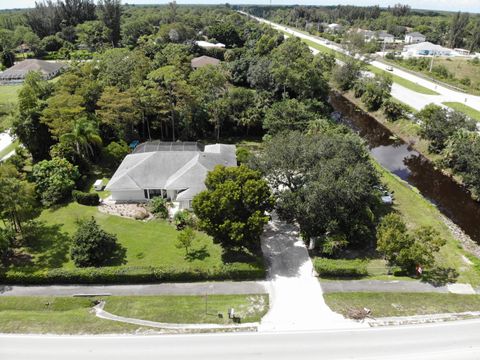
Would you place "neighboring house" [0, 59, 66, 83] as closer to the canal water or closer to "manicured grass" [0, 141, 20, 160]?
"manicured grass" [0, 141, 20, 160]

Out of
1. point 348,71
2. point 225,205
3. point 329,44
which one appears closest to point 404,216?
point 225,205

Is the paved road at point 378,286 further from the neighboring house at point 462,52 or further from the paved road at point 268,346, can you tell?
the neighboring house at point 462,52

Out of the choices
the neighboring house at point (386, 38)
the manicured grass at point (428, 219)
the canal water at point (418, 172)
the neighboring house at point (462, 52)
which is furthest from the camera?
the neighboring house at point (386, 38)

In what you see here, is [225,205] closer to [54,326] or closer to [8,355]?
[54,326]

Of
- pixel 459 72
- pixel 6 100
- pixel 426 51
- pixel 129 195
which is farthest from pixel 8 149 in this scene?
pixel 426 51

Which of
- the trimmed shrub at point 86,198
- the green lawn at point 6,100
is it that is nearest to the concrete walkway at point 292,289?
the trimmed shrub at point 86,198

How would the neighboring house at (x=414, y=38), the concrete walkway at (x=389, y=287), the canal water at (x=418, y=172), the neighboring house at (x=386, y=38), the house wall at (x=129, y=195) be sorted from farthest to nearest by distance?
the neighboring house at (x=386, y=38) → the neighboring house at (x=414, y=38) → the canal water at (x=418, y=172) → the house wall at (x=129, y=195) → the concrete walkway at (x=389, y=287)

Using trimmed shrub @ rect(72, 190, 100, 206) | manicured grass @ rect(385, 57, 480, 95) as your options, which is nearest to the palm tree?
trimmed shrub @ rect(72, 190, 100, 206)
